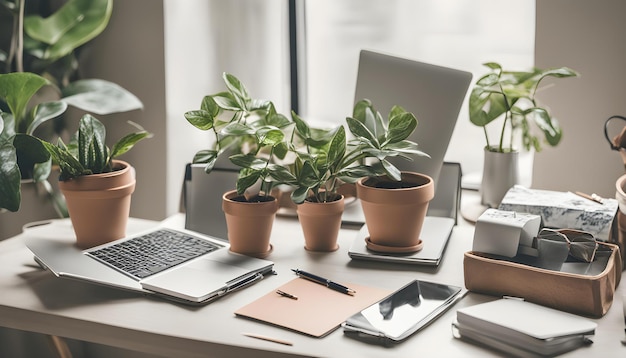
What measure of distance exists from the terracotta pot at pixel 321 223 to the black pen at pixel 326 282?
0.46ft

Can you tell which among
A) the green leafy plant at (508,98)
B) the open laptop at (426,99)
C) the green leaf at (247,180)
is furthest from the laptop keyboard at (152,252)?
the green leafy plant at (508,98)

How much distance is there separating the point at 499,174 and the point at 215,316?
885mm

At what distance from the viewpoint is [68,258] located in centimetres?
143

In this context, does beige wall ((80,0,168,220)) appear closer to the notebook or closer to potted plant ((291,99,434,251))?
the notebook

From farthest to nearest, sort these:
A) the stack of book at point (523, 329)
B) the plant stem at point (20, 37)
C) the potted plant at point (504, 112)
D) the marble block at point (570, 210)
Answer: the plant stem at point (20, 37)
the potted plant at point (504, 112)
the marble block at point (570, 210)
the stack of book at point (523, 329)

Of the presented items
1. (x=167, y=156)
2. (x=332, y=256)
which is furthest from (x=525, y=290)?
(x=167, y=156)

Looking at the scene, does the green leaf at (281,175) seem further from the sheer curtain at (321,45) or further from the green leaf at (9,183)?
the sheer curtain at (321,45)

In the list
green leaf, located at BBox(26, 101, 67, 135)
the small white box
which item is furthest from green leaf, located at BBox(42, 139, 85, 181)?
the small white box

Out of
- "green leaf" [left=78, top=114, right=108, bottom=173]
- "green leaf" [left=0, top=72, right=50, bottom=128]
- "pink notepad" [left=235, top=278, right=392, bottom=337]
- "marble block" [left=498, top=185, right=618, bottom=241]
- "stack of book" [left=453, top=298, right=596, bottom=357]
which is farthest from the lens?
"green leaf" [left=0, top=72, right=50, bottom=128]

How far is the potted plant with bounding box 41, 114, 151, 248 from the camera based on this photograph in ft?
4.86

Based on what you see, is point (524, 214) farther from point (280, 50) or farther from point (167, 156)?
point (280, 50)

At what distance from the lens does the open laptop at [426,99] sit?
1.62 meters

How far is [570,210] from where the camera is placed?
4.64 feet

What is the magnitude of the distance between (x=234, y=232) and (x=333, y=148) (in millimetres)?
264
